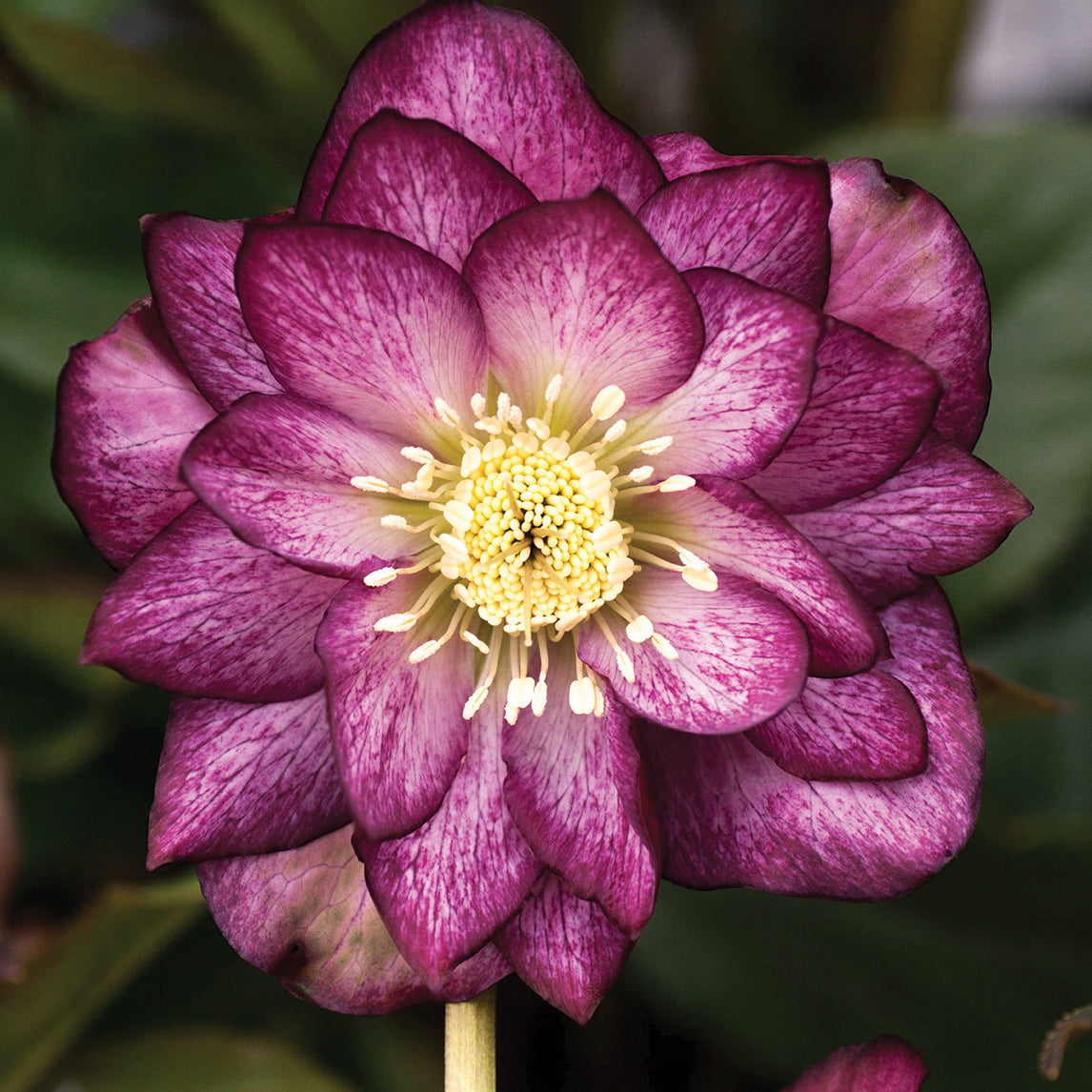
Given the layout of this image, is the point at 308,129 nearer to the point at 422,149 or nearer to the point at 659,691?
the point at 422,149

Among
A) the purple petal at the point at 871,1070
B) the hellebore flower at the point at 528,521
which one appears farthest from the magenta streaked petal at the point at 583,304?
the purple petal at the point at 871,1070

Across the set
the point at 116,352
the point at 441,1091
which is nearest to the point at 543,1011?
the point at 441,1091

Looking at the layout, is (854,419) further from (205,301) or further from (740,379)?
(205,301)

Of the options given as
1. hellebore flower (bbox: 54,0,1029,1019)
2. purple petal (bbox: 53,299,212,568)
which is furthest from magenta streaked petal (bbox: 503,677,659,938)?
purple petal (bbox: 53,299,212,568)

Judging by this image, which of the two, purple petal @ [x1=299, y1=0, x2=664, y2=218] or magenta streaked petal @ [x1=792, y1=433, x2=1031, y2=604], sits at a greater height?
purple petal @ [x1=299, y1=0, x2=664, y2=218]

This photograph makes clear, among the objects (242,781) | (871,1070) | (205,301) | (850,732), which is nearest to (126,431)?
(205,301)

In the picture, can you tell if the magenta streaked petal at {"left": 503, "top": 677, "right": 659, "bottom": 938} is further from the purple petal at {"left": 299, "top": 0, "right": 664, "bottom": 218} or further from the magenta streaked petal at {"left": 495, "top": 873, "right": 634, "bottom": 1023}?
the purple petal at {"left": 299, "top": 0, "right": 664, "bottom": 218}
